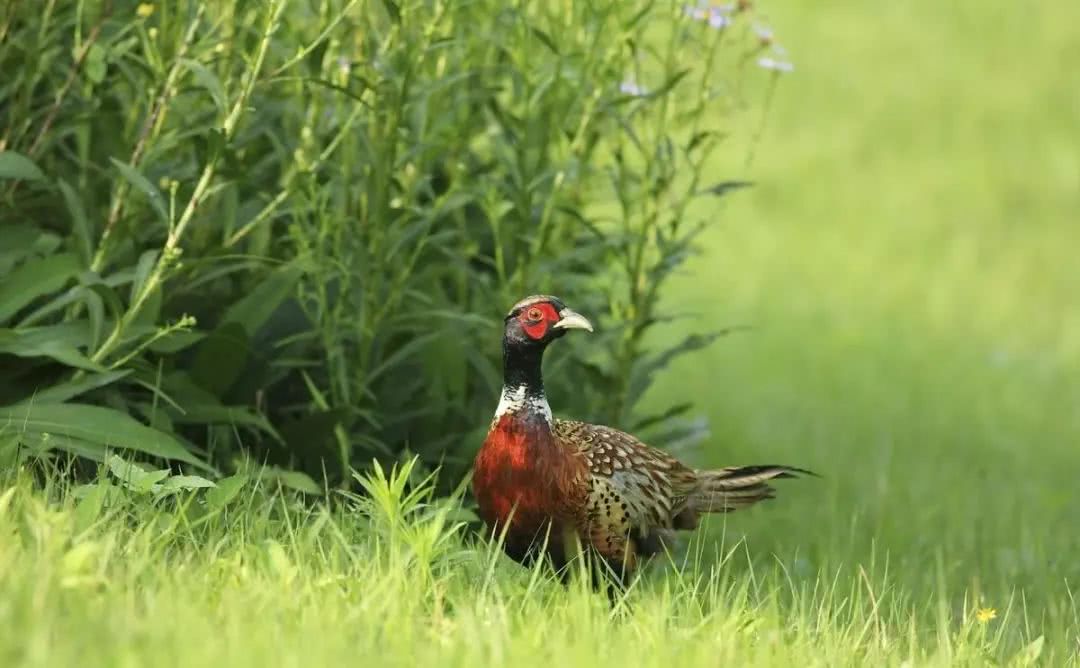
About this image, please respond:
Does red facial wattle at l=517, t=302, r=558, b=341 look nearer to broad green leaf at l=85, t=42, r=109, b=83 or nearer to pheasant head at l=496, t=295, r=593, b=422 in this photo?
pheasant head at l=496, t=295, r=593, b=422

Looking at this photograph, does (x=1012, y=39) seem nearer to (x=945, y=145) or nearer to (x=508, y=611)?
(x=945, y=145)

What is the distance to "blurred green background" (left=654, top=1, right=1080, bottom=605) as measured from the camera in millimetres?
8000

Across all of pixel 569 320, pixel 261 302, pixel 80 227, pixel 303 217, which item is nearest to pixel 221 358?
pixel 261 302

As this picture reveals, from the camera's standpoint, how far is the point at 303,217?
19.2 feet

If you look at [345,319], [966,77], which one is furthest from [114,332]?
[966,77]

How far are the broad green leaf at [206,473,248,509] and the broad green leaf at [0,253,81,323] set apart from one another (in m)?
1.02

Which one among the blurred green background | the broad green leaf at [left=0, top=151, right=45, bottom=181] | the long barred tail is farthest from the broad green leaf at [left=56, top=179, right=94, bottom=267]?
the blurred green background

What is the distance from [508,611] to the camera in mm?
4270

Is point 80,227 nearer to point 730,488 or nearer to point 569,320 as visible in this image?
point 569,320

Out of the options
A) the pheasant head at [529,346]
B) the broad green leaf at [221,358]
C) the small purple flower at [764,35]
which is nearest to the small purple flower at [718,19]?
the small purple flower at [764,35]

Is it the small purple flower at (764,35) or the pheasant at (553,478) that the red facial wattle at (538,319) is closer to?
the pheasant at (553,478)

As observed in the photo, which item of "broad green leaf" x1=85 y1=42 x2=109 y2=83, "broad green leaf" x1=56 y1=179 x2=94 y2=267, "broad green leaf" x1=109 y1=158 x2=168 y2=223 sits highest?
"broad green leaf" x1=85 y1=42 x2=109 y2=83

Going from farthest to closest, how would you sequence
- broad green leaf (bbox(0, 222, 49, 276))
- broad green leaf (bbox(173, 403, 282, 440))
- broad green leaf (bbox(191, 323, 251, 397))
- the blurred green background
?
the blurred green background
broad green leaf (bbox(191, 323, 251, 397))
broad green leaf (bbox(173, 403, 282, 440))
broad green leaf (bbox(0, 222, 49, 276))

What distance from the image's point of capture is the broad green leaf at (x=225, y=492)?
15.5 ft
